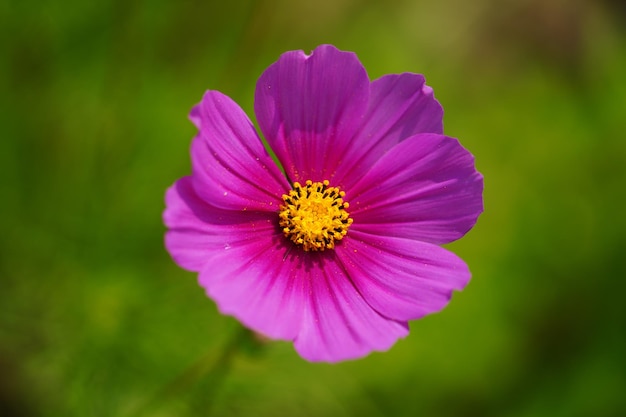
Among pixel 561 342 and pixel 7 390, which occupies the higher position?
pixel 561 342

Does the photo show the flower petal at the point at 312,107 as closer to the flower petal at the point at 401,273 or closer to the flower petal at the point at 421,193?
the flower petal at the point at 421,193

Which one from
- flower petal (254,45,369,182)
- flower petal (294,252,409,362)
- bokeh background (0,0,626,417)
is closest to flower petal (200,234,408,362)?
flower petal (294,252,409,362)

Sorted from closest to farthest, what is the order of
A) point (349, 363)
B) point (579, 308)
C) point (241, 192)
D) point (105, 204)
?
point (241, 192) → point (105, 204) → point (349, 363) → point (579, 308)

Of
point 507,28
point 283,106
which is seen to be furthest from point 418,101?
point 507,28

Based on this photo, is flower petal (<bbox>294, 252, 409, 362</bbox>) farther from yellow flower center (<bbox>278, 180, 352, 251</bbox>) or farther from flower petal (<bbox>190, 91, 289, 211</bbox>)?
flower petal (<bbox>190, 91, 289, 211</bbox>)

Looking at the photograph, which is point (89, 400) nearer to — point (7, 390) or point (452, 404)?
point (7, 390)
